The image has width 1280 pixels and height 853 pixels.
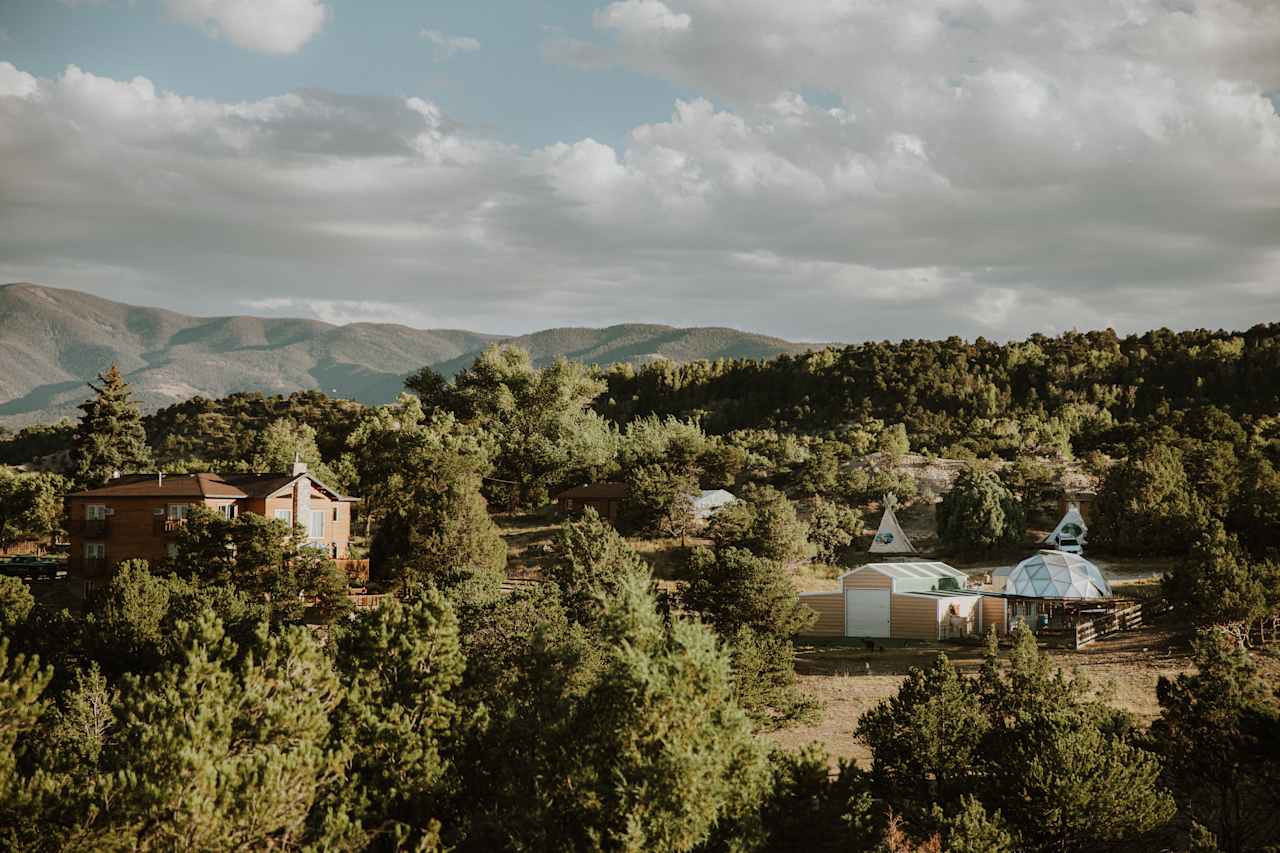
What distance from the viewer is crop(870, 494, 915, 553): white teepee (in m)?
63.1

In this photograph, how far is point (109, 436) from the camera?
2827 inches

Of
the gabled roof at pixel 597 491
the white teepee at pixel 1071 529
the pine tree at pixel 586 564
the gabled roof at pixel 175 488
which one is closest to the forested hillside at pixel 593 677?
the pine tree at pixel 586 564

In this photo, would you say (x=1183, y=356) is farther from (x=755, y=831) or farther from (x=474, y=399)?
(x=755, y=831)

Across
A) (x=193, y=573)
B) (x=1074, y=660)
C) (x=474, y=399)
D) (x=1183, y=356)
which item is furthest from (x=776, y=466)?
(x=1183, y=356)

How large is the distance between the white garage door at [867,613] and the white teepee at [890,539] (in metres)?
16.8

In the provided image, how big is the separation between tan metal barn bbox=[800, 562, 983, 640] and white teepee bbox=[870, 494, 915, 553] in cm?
1495

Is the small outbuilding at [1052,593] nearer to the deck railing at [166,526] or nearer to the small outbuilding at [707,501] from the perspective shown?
the small outbuilding at [707,501]

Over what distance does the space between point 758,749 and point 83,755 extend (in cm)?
1713

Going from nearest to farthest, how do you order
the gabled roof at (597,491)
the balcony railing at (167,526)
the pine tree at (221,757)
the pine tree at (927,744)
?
the pine tree at (221,757), the pine tree at (927,744), the balcony railing at (167,526), the gabled roof at (597,491)

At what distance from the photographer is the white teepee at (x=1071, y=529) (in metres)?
59.8

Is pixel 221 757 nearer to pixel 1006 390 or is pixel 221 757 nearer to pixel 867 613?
pixel 867 613

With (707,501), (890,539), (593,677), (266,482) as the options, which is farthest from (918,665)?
(266,482)

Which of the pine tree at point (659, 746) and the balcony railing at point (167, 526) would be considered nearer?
the pine tree at point (659, 746)

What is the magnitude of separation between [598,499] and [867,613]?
2381 centimetres
